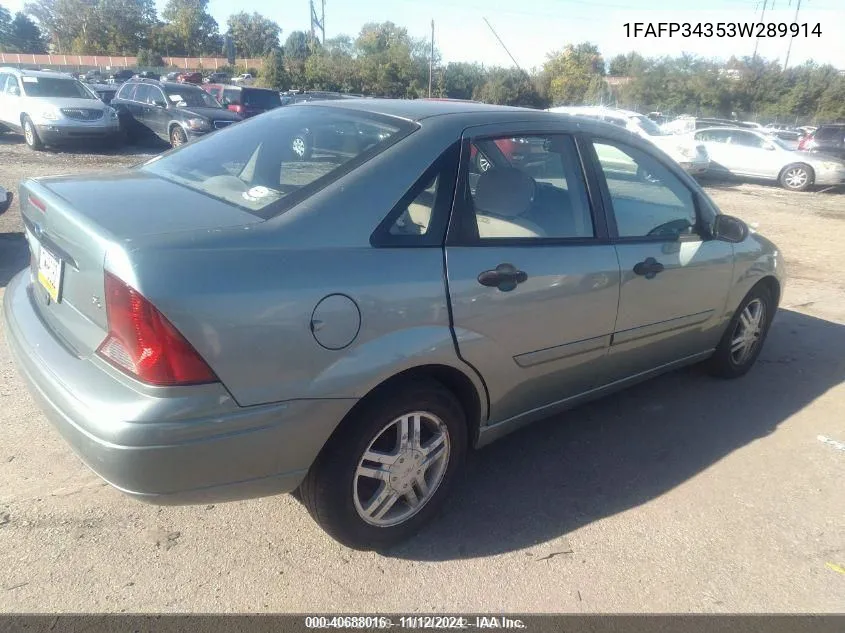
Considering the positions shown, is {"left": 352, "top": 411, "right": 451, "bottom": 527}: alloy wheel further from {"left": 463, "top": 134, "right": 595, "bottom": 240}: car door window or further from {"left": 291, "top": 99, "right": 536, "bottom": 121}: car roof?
{"left": 291, "top": 99, "right": 536, "bottom": 121}: car roof

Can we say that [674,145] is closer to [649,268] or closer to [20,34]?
[649,268]

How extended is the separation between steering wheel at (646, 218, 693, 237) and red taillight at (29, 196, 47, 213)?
2.73 meters

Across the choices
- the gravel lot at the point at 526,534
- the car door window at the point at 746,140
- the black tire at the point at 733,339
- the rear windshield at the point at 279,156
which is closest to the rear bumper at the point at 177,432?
the gravel lot at the point at 526,534

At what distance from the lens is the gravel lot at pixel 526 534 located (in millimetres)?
2383

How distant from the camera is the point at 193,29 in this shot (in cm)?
7475

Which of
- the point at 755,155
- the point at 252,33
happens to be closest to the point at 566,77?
the point at 755,155

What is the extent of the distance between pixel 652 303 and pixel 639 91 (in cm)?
4492

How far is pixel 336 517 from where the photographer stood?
2436mm

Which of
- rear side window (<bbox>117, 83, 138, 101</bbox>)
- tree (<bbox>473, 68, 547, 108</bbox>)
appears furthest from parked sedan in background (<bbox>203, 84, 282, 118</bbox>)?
tree (<bbox>473, 68, 547, 108</bbox>)

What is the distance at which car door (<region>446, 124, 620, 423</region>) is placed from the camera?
258 cm

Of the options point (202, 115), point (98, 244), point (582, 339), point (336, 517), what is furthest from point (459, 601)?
point (202, 115)

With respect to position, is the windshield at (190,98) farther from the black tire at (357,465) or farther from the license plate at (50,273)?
the black tire at (357,465)

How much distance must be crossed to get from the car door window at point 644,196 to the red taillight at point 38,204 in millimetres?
2420

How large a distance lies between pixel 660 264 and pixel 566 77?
4772cm
